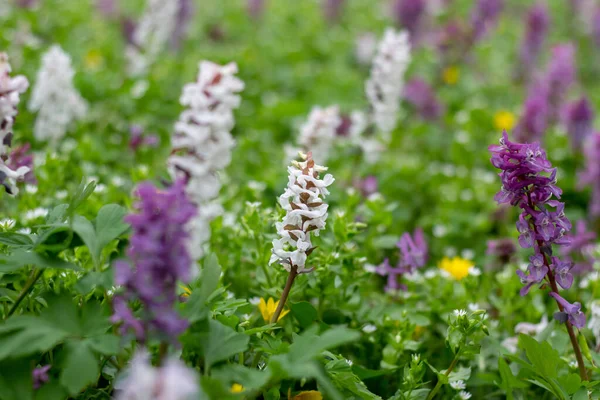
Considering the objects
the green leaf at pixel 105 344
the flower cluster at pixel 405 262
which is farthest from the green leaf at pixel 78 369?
the flower cluster at pixel 405 262

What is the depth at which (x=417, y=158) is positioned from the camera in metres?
4.39

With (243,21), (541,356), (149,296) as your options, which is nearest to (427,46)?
(243,21)

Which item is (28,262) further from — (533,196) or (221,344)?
(533,196)

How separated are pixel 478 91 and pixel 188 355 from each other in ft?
15.2

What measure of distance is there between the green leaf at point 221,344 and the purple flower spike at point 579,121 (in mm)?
3484

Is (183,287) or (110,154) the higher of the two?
(110,154)

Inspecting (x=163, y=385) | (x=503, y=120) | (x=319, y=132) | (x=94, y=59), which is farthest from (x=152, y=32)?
(x=163, y=385)

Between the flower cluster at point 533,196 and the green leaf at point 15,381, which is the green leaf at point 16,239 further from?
the flower cluster at point 533,196

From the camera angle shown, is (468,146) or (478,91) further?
(478,91)

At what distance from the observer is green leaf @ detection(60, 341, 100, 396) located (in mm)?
1282

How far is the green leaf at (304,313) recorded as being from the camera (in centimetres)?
189

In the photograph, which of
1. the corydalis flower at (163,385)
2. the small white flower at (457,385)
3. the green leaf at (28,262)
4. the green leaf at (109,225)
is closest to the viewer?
the corydalis flower at (163,385)

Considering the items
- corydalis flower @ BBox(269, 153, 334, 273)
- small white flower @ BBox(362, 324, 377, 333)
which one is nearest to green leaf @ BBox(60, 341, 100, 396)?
corydalis flower @ BBox(269, 153, 334, 273)

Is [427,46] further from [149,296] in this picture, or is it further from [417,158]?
[149,296]
